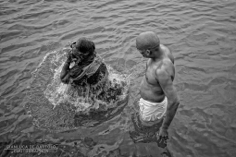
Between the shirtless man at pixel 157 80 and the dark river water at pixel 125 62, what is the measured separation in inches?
33.4

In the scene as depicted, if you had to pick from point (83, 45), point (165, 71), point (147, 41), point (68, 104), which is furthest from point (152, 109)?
point (68, 104)

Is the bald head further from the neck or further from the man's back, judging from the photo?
the man's back

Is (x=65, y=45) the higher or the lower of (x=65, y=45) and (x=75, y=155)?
the higher

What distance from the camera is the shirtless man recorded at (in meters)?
2.96

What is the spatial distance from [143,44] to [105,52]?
11.3 ft

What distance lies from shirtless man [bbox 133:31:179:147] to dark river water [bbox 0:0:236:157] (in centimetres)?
85

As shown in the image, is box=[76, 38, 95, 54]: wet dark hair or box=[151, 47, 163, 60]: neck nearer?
box=[151, 47, 163, 60]: neck

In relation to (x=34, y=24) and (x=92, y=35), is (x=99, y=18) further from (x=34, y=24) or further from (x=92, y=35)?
(x=34, y=24)

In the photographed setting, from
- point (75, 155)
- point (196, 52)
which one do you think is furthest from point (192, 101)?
point (75, 155)

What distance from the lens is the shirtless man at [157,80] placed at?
2959 mm

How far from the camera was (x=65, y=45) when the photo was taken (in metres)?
6.64

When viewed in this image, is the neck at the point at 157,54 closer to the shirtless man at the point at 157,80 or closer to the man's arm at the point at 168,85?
the shirtless man at the point at 157,80

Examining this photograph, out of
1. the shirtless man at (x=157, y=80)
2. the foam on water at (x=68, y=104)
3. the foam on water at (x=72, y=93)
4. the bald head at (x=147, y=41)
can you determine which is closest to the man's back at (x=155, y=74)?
the shirtless man at (x=157, y=80)

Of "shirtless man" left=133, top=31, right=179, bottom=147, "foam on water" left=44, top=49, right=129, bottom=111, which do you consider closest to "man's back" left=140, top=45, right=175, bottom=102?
"shirtless man" left=133, top=31, right=179, bottom=147
